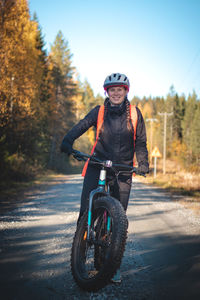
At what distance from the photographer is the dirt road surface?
96.2 inches

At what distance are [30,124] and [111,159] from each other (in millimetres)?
12062

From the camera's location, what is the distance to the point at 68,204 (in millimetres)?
7531

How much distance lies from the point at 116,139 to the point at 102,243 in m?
1.22

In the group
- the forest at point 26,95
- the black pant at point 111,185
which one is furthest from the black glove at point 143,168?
the forest at point 26,95

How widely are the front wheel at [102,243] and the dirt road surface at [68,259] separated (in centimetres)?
18

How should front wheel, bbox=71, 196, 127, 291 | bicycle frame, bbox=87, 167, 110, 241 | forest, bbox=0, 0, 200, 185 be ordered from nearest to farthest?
front wheel, bbox=71, 196, 127, 291, bicycle frame, bbox=87, 167, 110, 241, forest, bbox=0, 0, 200, 185

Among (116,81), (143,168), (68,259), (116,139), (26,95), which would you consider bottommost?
(68,259)

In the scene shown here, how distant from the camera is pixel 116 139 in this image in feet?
9.77

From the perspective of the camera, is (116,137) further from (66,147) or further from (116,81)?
(116,81)

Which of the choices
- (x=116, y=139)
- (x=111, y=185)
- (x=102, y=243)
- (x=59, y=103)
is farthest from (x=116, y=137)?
(x=59, y=103)

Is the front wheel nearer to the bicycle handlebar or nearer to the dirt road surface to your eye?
the dirt road surface

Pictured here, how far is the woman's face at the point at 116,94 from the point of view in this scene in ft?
10.4

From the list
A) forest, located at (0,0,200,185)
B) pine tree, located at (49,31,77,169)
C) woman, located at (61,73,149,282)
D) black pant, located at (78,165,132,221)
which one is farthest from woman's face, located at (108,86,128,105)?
pine tree, located at (49,31,77,169)

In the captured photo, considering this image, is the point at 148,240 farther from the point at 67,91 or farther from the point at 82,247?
the point at 67,91
